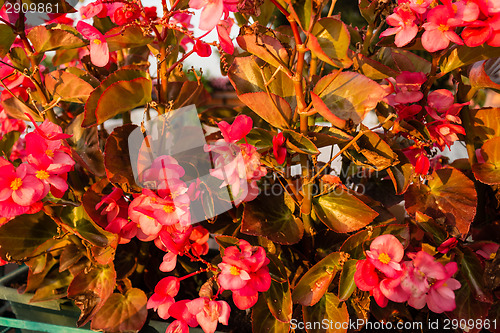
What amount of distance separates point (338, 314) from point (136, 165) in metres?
0.31

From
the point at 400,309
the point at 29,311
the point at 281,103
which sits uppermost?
the point at 281,103

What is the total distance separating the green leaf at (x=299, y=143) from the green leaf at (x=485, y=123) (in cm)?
27

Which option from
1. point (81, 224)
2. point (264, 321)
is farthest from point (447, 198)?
point (81, 224)

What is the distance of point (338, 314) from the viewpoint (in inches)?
20.1

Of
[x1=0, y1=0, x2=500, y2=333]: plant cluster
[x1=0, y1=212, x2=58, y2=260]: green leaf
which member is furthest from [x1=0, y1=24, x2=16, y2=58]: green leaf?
[x1=0, y1=212, x2=58, y2=260]: green leaf

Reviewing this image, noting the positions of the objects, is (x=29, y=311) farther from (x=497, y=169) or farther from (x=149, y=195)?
(x=497, y=169)

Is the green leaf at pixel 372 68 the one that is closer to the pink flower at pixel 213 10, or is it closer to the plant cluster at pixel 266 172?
the plant cluster at pixel 266 172

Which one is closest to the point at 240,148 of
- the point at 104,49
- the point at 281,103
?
the point at 281,103

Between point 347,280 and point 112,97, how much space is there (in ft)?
1.14

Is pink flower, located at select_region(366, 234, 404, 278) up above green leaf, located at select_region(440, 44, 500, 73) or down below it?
below

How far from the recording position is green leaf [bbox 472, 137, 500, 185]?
52cm

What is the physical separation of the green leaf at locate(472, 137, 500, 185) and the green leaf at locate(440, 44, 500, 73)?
11cm

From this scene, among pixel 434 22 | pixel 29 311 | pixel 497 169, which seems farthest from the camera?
pixel 29 311

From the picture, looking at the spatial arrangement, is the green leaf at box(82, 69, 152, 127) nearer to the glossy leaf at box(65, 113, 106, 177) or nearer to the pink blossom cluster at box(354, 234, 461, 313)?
the glossy leaf at box(65, 113, 106, 177)
